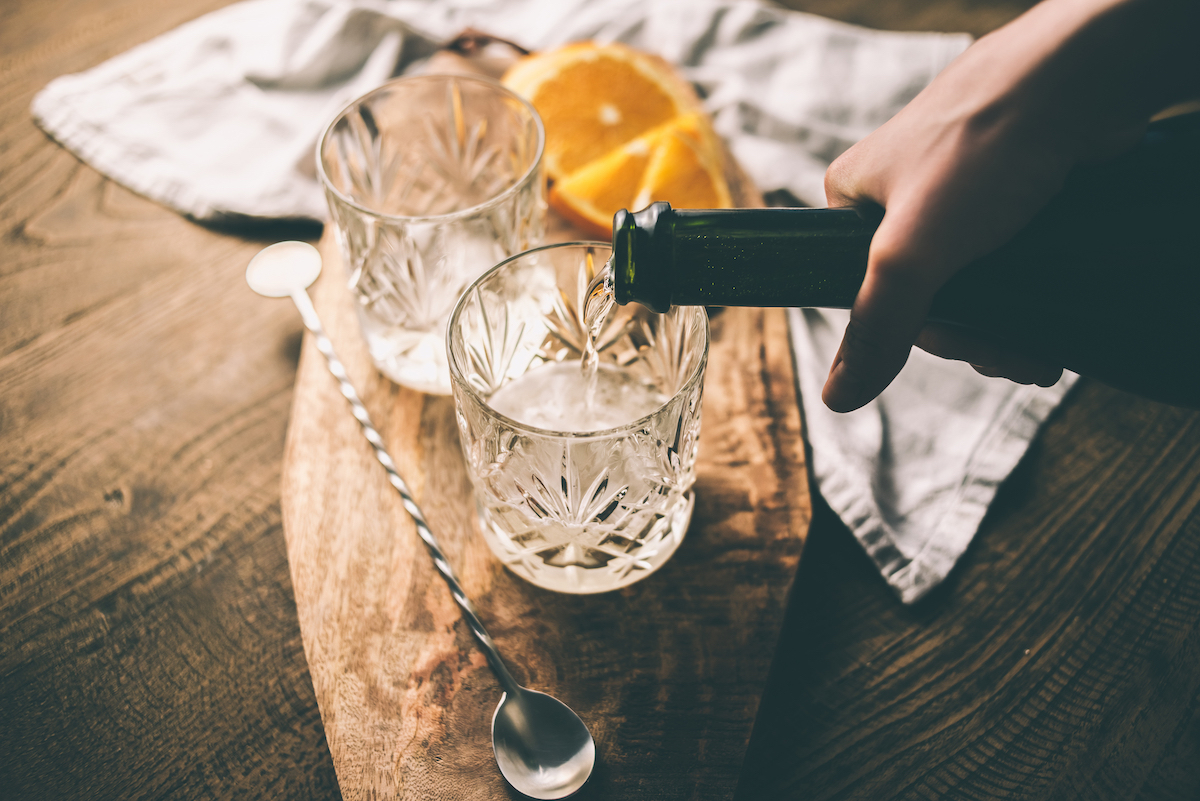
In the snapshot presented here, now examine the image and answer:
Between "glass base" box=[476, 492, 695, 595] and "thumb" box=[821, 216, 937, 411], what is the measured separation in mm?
162

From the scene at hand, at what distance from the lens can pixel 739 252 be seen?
1.42ft

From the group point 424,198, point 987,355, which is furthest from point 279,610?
point 987,355

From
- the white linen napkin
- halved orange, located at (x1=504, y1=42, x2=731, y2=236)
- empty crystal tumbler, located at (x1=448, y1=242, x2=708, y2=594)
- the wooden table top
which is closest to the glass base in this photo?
empty crystal tumbler, located at (x1=448, y1=242, x2=708, y2=594)

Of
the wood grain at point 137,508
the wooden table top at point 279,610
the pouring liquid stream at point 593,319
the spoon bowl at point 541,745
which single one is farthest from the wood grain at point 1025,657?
the wood grain at point 137,508

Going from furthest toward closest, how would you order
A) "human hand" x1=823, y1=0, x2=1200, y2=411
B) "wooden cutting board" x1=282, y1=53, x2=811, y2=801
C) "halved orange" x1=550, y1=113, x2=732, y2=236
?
"halved orange" x1=550, y1=113, x2=732, y2=236 < "wooden cutting board" x1=282, y1=53, x2=811, y2=801 < "human hand" x1=823, y1=0, x2=1200, y2=411

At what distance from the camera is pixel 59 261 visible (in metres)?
0.79

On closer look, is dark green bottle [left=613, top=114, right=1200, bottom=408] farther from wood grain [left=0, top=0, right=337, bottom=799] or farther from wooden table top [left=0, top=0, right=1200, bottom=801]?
wood grain [left=0, top=0, right=337, bottom=799]

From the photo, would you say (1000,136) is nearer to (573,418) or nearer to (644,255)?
(644,255)

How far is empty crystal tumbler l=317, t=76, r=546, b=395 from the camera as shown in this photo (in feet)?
1.97

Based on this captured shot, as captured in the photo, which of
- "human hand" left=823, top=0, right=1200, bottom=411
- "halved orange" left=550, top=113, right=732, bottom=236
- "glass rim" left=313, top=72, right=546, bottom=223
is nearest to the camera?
"human hand" left=823, top=0, right=1200, bottom=411

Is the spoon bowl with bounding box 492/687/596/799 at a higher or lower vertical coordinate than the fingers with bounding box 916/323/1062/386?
lower

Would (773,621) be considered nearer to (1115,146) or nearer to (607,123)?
(1115,146)

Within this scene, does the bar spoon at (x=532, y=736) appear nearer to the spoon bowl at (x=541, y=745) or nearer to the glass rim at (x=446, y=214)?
the spoon bowl at (x=541, y=745)

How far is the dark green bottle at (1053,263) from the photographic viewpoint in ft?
1.40
